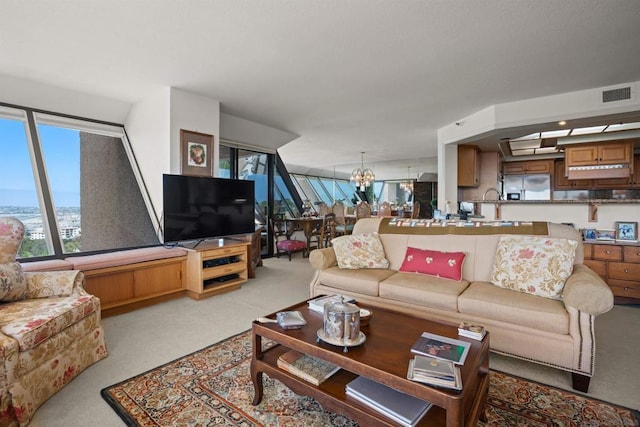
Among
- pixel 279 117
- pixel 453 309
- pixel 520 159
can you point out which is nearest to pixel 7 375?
pixel 453 309

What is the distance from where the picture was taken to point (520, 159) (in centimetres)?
747

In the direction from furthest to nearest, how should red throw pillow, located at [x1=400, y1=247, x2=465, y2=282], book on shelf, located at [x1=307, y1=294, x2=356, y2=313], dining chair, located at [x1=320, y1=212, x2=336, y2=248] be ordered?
dining chair, located at [x1=320, y1=212, x2=336, y2=248]
red throw pillow, located at [x1=400, y1=247, x2=465, y2=282]
book on shelf, located at [x1=307, y1=294, x2=356, y2=313]

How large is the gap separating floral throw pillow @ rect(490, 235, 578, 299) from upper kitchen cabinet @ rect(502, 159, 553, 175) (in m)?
6.07

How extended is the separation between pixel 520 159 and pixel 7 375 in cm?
909

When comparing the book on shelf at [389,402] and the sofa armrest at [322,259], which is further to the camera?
the sofa armrest at [322,259]

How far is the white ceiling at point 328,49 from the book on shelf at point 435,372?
2.22 meters

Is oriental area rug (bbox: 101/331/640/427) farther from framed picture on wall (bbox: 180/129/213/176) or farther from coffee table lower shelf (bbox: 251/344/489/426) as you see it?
framed picture on wall (bbox: 180/129/213/176)

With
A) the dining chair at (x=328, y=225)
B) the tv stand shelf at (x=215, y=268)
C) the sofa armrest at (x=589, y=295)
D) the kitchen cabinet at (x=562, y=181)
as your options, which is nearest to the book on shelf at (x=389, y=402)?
the sofa armrest at (x=589, y=295)

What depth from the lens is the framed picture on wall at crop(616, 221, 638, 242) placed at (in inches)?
135

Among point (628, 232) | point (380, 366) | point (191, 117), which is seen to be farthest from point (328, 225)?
point (380, 366)

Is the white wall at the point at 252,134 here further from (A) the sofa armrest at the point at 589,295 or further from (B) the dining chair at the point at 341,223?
(A) the sofa armrest at the point at 589,295

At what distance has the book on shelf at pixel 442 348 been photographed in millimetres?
1338

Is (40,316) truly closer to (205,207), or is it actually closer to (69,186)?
(205,207)

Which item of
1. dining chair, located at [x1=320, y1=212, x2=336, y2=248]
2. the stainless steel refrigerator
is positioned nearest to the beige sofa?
dining chair, located at [x1=320, y1=212, x2=336, y2=248]
